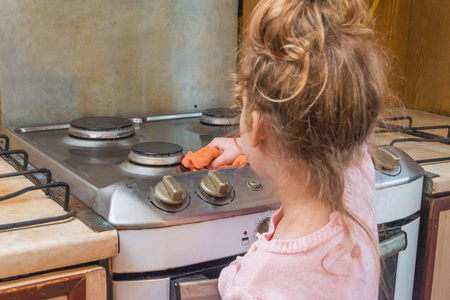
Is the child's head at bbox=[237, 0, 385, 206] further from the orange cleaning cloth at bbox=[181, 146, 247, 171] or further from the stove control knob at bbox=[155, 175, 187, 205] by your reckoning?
→ the orange cleaning cloth at bbox=[181, 146, 247, 171]

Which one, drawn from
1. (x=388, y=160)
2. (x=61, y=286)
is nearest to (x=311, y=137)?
(x=61, y=286)

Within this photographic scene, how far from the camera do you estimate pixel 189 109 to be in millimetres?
1577

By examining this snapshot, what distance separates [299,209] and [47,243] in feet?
1.12

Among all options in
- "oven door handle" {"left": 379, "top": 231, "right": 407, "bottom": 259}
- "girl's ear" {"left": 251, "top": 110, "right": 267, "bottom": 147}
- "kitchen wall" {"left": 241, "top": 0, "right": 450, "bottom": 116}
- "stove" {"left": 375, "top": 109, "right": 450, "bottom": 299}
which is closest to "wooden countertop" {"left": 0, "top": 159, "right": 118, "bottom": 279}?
"girl's ear" {"left": 251, "top": 110, "right": 267, "bottom": 147}

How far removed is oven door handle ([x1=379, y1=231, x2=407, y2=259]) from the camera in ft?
3.46

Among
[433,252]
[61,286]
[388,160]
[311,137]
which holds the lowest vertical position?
[433,252]

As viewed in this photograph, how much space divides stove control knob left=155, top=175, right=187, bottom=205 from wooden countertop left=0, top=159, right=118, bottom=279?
0.09 metres

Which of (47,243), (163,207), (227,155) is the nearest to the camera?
(47,243)

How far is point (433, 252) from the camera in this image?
1.22 m

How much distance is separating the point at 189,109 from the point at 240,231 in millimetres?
689

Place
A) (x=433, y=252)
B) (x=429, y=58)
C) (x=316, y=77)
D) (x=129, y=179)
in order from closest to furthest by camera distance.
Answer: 1. (x=316, y=77)
2. (x=129, y=179)
3. (x=433, y=252)
4. (x=429, y=58)

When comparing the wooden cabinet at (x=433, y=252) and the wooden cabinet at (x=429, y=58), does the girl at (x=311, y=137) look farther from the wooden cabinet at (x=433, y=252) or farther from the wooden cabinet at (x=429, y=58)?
the wooden cabinet at (x=429, y=58)

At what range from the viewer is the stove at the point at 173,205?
0.87 meters

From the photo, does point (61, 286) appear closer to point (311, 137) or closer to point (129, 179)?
point (129, 179)
